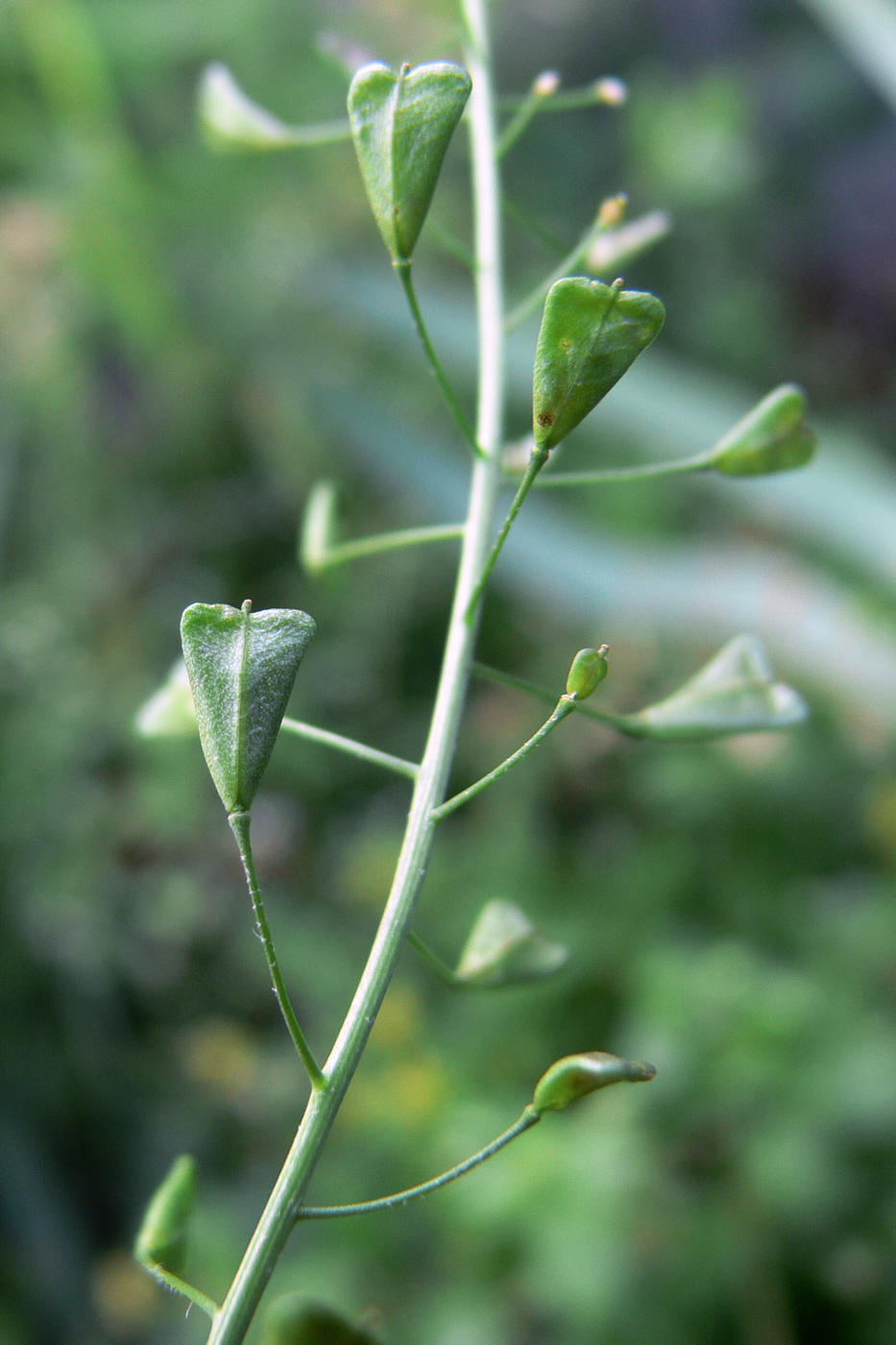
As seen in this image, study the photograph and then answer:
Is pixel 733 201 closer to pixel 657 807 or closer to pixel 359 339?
pixel 359 339

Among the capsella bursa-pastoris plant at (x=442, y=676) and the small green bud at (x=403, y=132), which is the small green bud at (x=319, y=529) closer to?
the capsella bursa-pastoris plant at (x=442, y=676)

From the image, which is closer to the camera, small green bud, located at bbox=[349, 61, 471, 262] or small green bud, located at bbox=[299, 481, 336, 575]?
small green bud, located at bbox=[349, 61, 471, 262]

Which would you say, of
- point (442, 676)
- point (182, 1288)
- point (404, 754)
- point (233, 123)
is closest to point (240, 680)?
point (442, 676)

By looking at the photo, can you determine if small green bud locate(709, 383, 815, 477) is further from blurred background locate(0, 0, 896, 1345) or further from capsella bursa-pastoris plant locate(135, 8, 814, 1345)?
blurred background locate(0, 0, 896, 1345)

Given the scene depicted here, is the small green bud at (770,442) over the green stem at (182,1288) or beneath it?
over

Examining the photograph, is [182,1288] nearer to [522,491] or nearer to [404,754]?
[522,491]

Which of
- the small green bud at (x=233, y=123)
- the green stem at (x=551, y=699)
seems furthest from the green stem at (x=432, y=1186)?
the small green bud at (x=233, y=123)

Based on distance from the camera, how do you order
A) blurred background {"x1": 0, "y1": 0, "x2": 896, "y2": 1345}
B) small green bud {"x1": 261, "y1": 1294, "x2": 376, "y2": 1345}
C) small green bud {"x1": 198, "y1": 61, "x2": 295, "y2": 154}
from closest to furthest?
small green bud {"x1": 261, "y1": 1294, "x2": 376, "y2": 1345} < small green bud {"x1": 198, "y1": 61, "x2": 295, "y2": 154} < blurred background {"x1": 0, "y1": 0, "x2": 896, "y2": 1345}

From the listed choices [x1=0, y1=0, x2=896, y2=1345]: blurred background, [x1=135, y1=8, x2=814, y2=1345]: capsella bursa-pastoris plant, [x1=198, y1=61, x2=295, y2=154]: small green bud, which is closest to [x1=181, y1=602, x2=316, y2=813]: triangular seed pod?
[x1=135, y1=8, x2=814, y2=1345]: capsella bursa-pastoris plant
